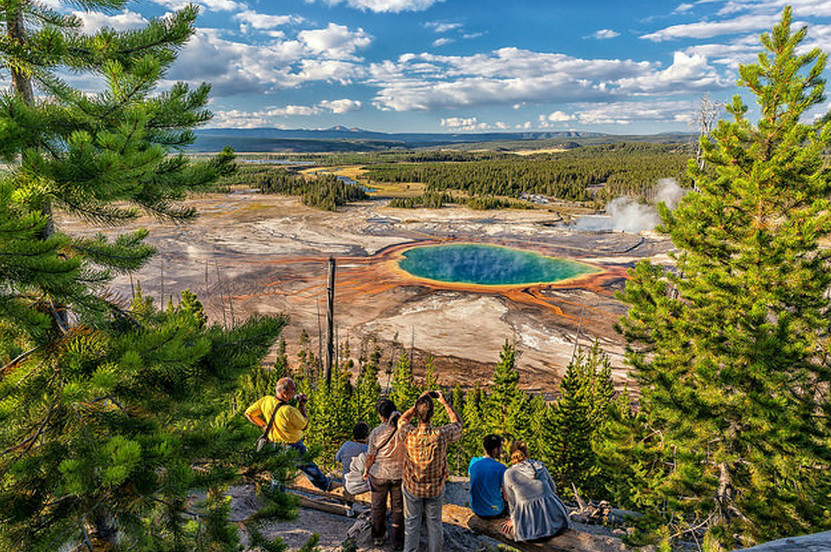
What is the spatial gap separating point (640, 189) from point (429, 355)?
67.3 meters

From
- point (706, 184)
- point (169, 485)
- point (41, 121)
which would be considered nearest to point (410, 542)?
point (169, 485)

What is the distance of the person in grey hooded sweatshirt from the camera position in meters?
5.05

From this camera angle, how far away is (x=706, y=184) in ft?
27.0

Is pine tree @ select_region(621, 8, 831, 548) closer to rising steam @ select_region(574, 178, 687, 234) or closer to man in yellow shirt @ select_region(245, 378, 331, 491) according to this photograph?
man in yellow shirt @ select_region(245, 378, 331, 491)

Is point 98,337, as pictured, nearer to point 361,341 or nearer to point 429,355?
point 429,355

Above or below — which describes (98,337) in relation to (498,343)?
above

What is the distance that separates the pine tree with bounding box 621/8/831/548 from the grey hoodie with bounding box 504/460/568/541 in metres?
3.57

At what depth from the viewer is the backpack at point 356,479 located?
604cm

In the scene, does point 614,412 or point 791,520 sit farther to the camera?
point 614,412

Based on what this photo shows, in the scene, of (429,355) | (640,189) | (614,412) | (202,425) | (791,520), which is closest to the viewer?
(202,425)

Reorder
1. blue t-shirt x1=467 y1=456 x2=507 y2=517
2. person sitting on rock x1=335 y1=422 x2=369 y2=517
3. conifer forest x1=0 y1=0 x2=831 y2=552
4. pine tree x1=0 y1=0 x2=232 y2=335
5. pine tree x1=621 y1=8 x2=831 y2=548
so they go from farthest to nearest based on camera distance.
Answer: pine tree x1=621 y1=8 x2=831 y2=548 < person sitting on rock x1=335 y1=422 x2=369 y2=517 < blue t-shirt x1=467 y1=456 x2=507 y2=517 < conifer forest x1=0 y1=0 x2=831 y2=552 < pine tree x1=0 y1=0 x2=232 y2=335

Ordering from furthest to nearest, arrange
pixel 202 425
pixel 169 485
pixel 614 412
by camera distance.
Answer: pixel 614 412
pixel 202 425
pixel 169 485

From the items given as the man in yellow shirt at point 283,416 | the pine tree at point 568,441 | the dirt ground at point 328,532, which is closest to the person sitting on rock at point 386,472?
the dirt ground at point 328,532

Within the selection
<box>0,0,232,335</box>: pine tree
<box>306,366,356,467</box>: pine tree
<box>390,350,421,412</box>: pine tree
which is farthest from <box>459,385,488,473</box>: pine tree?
<box>0,0,232,335</box>: pine tree
